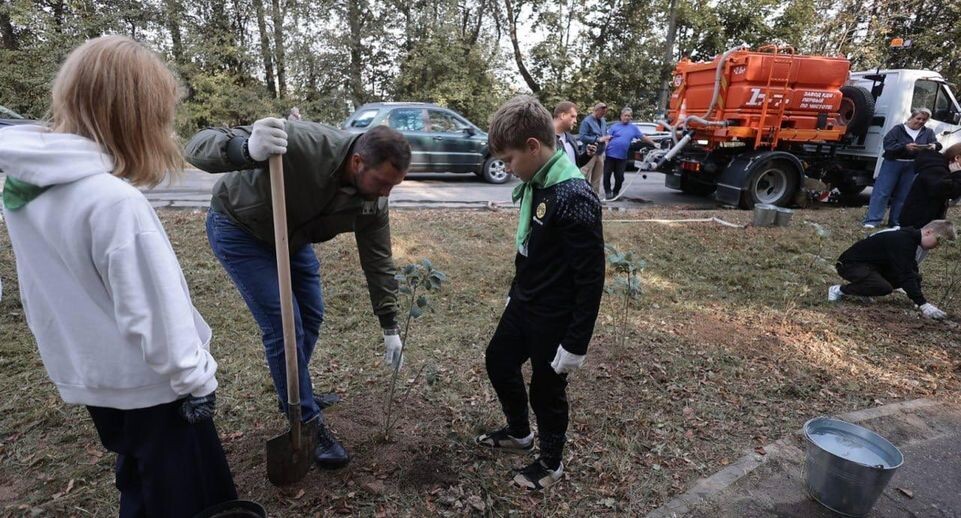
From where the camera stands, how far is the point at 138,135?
1352mm

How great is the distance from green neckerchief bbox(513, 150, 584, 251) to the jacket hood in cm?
140

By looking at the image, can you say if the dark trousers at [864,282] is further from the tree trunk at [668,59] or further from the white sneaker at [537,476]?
the tree trunk at [668,59]

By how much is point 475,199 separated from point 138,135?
7968 mm

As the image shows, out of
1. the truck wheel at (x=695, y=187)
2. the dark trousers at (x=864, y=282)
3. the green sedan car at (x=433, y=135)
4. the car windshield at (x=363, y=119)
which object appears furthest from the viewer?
the green sedan car at (x=433, y=135)

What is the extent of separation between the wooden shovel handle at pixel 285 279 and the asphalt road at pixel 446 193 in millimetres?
6078

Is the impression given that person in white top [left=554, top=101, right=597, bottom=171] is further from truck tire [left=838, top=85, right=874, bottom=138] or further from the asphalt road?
truck tire [left=838, top=85, right=874, bottom=138]

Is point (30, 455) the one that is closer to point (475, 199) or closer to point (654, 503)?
point (654, 503)

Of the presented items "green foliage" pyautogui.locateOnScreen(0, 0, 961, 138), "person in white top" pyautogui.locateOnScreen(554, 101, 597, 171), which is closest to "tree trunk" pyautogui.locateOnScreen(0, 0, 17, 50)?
"green foliage" pyautogui.locateOnScreen(0, 0, 961, 138)


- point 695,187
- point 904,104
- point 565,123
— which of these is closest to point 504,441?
point 565,123

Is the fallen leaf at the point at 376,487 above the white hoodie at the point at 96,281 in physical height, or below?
below

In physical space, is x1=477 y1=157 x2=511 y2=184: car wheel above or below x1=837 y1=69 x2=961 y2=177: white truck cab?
below

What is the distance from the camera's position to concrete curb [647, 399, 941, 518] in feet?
7.61

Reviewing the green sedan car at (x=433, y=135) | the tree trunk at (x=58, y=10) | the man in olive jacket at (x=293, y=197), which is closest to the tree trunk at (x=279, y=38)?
the tree trunk at (x=58, y=10)

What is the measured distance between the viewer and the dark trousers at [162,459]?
1498 millimetres
